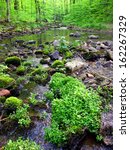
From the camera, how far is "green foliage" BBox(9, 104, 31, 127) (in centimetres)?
720

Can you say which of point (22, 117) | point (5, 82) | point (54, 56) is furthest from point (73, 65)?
point (22, 117)

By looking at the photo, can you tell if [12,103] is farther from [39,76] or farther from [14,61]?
[14,61]

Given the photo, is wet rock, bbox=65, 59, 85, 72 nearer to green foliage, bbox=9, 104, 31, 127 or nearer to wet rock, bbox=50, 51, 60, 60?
wet rock, bbox=50, 51, 60, 60

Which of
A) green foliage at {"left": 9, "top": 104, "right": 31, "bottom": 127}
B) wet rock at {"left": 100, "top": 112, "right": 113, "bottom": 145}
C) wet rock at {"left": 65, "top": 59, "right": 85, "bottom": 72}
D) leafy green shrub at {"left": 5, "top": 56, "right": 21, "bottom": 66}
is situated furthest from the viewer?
leafy green shrub at {"left": 5, "top": 56, "right": 21, "bottom": 66}

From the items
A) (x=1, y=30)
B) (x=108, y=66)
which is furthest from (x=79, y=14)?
(x=108, y=66)

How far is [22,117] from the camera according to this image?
7.42 metres

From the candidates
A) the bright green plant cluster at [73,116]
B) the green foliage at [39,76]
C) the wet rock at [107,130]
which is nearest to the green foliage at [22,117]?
the bright green plant cluster at [73,116]

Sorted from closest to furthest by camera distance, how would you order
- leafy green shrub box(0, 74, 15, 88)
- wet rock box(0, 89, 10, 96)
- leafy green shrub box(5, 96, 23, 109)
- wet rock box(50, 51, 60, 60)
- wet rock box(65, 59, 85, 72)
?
leafy green shrub box(5, 96, 23, 109)
wet rock box(0, 89, 10, 96)
leafy green shrub box(0, 74, 15, 88)
wet rock box(65, 59, 85, 72)
wet rock box(50, 51, 60, 60)

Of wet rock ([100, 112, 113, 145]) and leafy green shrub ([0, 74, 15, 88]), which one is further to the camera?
leafy green shrub ([0, 74, 15, 88])

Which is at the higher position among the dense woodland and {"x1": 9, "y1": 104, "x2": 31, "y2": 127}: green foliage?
the dense woodland

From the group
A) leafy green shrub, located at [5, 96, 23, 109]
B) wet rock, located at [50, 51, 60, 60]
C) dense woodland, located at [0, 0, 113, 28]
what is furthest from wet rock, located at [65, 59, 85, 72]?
dense woodland, located at [0, 0, 113, 28]

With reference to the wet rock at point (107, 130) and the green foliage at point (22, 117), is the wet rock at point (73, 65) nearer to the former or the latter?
the green foliage at point (22, 117)

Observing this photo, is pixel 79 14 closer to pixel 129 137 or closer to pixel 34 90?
pixel 34 90

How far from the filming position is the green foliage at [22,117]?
23.6 ft
